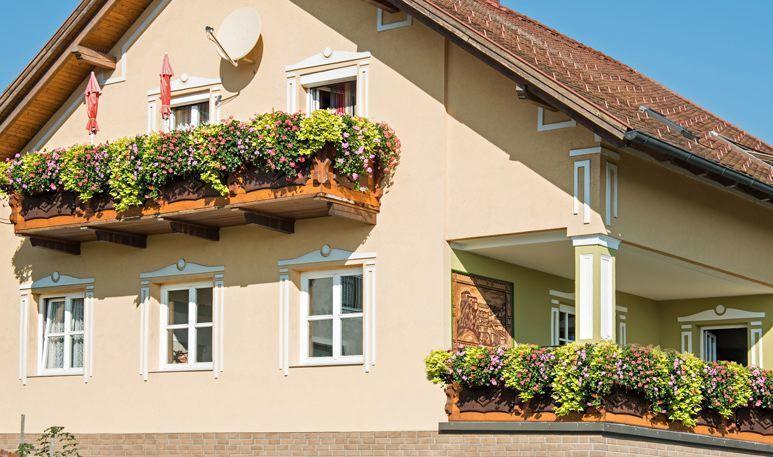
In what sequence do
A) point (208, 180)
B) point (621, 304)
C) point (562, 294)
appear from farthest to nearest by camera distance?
1. point (621, 304)
2. point (562, 294)
3. point (208, 180)

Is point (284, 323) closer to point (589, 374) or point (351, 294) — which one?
point (351, 294)

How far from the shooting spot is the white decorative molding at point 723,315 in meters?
24.3

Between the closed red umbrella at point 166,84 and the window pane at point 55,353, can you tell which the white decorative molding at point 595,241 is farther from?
the window pane at point 55,353

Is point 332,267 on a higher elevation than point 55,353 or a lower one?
higher

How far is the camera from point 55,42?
925 inches

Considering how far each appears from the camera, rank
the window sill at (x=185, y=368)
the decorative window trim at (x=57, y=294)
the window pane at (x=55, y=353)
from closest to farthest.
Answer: the window sill at (x=185, y=368) → the decorative window trim at (x=57, y=294) → the window pane at (x=55, y=353)

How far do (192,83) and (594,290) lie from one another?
8112mm

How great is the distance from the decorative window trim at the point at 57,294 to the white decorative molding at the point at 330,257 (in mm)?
4090

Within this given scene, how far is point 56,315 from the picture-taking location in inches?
952

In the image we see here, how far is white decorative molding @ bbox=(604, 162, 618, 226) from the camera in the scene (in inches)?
734

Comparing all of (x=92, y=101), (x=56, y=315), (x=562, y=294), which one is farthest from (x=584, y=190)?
(x=56, y=315)

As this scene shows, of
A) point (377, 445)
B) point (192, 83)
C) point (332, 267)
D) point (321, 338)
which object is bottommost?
point (377, 445)

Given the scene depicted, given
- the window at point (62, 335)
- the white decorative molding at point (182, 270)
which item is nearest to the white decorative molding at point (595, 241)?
the white decorative molding at point (182, 270)

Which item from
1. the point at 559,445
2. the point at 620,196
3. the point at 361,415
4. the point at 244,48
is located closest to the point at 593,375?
the point at 559,445
